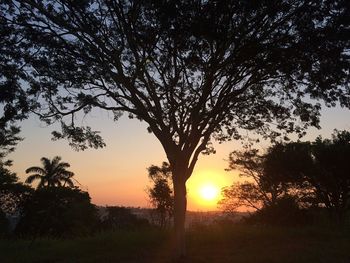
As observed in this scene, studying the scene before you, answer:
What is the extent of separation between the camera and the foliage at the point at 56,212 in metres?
46.8

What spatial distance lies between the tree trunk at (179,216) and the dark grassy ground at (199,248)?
1.53ft

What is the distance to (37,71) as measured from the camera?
16.2 m

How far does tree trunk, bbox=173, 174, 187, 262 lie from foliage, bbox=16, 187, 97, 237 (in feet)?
104

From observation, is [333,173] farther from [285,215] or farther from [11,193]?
[11,193]

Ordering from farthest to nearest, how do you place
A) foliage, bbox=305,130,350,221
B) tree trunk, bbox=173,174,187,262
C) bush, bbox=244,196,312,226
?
foliage, bbox=305,130,350,221
bush, bbox=244,196,312,226
tree trunk, bbox=173,174,187,262

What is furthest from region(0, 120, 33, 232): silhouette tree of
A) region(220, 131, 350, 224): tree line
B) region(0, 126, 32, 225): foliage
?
region(220, 131, 350, 224): tree line

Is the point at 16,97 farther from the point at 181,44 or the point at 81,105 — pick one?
the point at 181,44

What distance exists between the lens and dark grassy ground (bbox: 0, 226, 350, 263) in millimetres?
15781

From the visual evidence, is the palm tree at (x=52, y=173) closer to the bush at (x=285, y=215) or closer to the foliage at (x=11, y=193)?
the foliage at (x=11, y=193)

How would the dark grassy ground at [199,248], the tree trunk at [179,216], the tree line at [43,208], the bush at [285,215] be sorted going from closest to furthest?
the tree trunk at [179,216] < the dark grassy ground at [199,248] < the bush at [285,215] < the tree line at [43,208]

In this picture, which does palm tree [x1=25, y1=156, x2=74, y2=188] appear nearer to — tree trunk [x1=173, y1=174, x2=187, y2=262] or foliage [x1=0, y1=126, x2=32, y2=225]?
foliage [x1=0, y1=126, x2=32, y2=225]

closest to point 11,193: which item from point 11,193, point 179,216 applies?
point 11,193

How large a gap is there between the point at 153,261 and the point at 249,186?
3055 centimetres

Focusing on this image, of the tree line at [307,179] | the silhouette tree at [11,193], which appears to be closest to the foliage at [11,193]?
the silhouette tree at [11,193]
